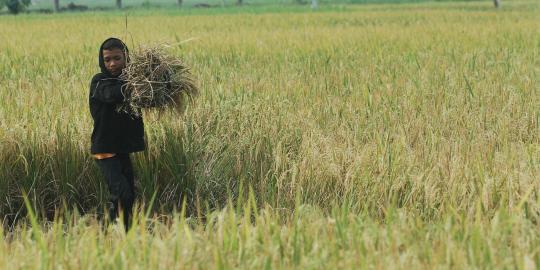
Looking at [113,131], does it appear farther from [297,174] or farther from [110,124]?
[297,174]

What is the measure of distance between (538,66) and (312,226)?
5.39m

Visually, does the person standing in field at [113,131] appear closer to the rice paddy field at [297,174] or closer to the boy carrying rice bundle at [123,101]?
the boy carrying rice bundle at [123,101]

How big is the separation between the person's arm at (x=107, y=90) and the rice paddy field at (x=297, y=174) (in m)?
0.21

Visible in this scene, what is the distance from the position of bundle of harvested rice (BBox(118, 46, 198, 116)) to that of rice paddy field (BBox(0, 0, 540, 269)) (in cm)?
12

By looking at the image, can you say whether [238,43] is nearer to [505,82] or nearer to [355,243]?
→ [505,82]

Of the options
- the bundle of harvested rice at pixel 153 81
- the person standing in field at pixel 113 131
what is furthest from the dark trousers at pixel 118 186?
the bundle of harvested rice at pixel 153 81

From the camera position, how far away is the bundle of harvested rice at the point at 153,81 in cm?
329

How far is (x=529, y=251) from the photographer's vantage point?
2.15 meters

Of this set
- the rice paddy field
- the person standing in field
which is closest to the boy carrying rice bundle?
the person standing in field

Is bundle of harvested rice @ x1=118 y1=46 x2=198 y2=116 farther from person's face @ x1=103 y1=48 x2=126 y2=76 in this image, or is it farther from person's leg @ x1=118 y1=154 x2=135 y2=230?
person's leg @ x1=118 y1=154 x2=135 y2=230

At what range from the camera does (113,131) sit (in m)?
3.41

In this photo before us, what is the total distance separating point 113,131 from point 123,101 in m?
0.17

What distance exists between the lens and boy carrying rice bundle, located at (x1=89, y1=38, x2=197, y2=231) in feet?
10.9

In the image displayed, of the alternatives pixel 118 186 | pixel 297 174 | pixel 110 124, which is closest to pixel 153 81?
pixel 110 124
